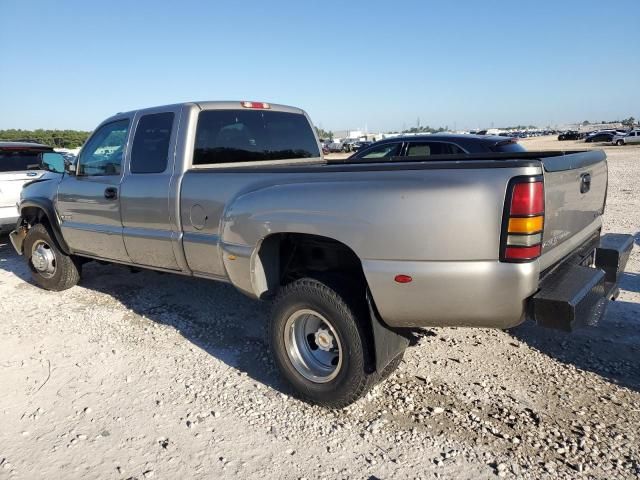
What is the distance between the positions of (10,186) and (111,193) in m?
3.97

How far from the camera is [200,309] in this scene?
491cm

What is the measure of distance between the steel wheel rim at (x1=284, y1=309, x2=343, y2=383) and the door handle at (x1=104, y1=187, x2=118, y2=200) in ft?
7.42

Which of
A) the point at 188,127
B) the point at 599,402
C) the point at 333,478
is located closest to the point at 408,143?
the point at 188,127

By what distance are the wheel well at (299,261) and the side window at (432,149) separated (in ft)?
16.3

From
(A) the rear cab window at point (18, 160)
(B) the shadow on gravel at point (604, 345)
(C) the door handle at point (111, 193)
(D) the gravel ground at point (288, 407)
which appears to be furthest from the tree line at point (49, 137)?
(B) the shadow on gravel at point (604, 345)

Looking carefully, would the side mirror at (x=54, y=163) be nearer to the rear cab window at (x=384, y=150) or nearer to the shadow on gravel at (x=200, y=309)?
the shadow on gravel at (x=200, y=309)

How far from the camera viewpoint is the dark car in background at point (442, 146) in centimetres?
802

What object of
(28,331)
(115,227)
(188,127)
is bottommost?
(28,331)

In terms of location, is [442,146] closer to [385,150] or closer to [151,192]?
[385,150]

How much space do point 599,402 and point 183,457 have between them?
2533 mm

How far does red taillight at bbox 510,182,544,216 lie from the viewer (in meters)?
2.34

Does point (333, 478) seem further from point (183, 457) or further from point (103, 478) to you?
point (103, 478)

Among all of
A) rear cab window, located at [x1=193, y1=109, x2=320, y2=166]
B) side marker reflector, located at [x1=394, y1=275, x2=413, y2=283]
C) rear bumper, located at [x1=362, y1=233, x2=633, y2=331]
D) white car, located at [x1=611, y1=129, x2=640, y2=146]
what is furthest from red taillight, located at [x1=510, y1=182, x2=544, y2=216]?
white car, located at [x1=611, y1=129, x2=640, y2=146]

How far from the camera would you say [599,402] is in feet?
A: 9.92
